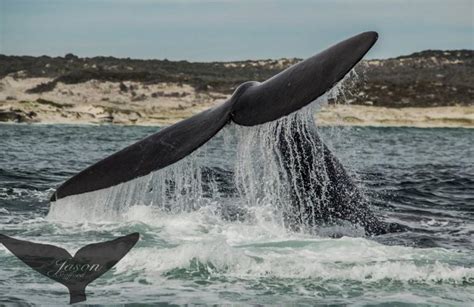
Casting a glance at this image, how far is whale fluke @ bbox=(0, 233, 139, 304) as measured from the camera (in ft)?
21.1

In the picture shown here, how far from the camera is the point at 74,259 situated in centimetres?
695

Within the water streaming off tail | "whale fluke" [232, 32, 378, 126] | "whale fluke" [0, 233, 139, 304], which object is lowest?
"whale fluke" [0, 233, 139, 304]

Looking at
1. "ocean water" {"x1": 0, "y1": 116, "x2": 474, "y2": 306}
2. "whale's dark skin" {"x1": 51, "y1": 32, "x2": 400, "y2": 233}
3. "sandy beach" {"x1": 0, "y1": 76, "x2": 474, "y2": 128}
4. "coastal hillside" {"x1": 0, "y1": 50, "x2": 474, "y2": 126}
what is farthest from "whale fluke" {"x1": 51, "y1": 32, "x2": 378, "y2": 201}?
"sandy beach" {"x1": 0, "y1": 76, "x2": 474, "y2": 128}

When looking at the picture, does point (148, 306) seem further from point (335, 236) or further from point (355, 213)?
point (355, 213)

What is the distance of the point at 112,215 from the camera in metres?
8.34

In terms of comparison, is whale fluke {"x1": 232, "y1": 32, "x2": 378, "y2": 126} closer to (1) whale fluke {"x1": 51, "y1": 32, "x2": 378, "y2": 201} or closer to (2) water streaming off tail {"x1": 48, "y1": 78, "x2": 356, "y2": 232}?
(1) whale fluke {"x1": 51, "y1": 32, "x2": 378, "y2": 201}

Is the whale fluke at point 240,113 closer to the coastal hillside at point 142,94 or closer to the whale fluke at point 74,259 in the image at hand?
the whale fluke at point 74,259

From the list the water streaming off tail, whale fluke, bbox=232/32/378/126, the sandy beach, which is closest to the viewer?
whale fluke, bbox=232/32/378/126

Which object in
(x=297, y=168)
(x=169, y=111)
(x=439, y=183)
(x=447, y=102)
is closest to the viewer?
(x=297, y=168)

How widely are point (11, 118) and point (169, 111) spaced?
8.90 meters

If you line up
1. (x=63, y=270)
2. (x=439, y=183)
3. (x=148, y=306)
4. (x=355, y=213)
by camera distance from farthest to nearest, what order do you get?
(x=439, y=183)
(x=355, y=213)
(x=63, y=270)
(x=148, y=306)

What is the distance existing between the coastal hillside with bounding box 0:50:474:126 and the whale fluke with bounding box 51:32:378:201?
31.2 meters

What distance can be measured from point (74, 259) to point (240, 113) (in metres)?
1.76

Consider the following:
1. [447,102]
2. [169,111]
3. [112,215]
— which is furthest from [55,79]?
[112,215]
